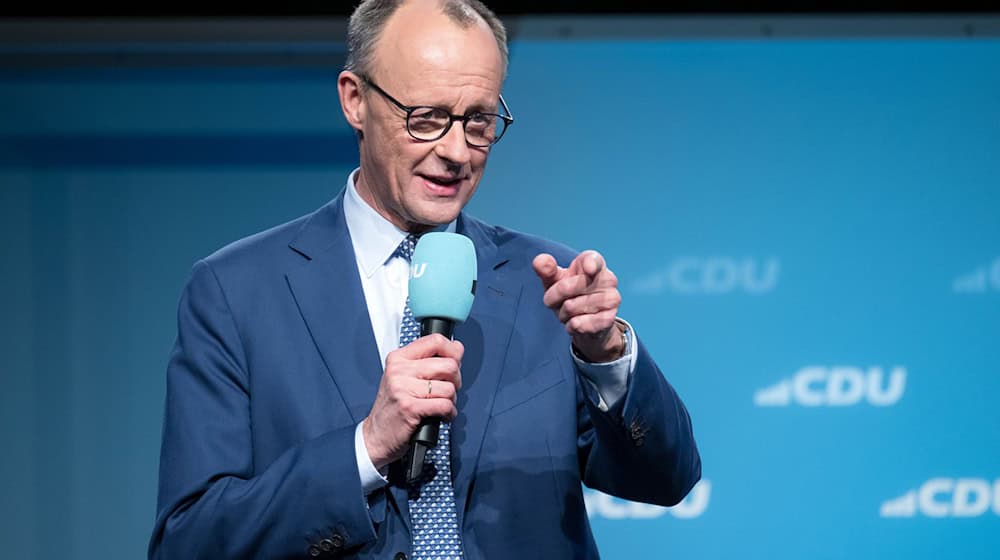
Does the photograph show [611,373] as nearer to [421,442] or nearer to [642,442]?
[642,442]

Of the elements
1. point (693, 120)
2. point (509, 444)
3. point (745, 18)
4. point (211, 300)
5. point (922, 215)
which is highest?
point (745, 18)

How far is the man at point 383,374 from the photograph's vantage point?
1.57 metres

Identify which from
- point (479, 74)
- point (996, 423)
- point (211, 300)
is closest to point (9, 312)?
point (211, 300)

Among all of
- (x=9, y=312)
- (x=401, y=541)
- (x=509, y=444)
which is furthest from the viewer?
(x=9, y=312)

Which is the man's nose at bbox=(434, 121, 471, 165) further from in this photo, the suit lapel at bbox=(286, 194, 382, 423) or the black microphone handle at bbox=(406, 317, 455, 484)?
the black microphone handle at bbox=(406, 317, 455, 484)

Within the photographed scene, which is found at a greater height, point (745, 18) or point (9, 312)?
point (745, 18)

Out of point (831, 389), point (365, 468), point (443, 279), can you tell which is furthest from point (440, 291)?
point (831, 389)

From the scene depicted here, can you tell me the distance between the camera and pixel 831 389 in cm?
331

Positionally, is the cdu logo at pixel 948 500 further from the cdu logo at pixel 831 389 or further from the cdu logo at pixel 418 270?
the cdu logo at pixel 418 270

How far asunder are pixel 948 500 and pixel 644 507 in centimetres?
89

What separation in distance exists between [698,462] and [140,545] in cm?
229

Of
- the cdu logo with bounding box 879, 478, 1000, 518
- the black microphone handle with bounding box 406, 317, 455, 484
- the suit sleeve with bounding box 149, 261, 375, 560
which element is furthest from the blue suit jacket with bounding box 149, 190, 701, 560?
the cdu logo with bounding box 879, 478, 1000, 518

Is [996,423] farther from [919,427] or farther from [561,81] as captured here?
[561,81]

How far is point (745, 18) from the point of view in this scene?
3.39 meters
